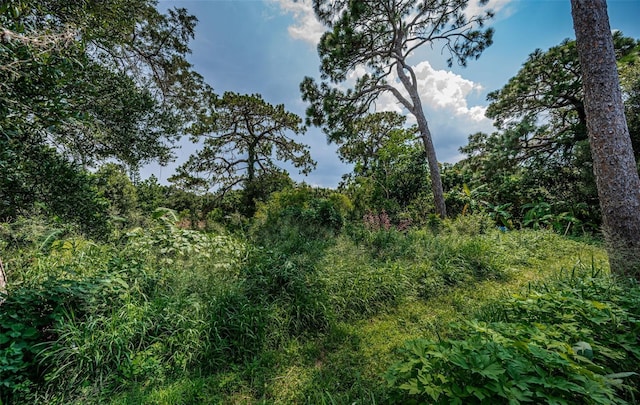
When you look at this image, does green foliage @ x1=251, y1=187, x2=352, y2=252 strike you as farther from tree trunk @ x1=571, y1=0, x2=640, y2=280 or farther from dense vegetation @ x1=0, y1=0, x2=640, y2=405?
tree trunk @ x1=571, y1=0, x2=640, y2=280

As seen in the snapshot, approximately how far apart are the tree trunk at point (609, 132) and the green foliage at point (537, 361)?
1.38 meters

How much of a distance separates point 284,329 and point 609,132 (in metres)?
4.81

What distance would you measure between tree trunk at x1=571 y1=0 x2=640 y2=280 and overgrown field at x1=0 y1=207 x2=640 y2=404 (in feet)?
3.03

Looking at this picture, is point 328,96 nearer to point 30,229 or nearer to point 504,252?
point 504,252

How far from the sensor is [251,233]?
571 cm

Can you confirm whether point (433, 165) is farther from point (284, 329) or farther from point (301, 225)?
point (284, 329)

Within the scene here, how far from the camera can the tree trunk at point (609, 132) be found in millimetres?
2869

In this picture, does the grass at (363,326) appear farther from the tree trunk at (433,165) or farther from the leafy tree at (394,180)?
the leafy tree at (394,180)

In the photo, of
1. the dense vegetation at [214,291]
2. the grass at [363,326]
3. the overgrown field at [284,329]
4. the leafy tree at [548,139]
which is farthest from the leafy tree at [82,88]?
the leafy tree at [548,139]

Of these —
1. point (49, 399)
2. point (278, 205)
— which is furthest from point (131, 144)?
point (278, 205)

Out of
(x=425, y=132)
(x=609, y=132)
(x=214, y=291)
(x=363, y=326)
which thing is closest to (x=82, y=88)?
(x=214, y=291)

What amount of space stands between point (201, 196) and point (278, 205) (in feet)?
20.1

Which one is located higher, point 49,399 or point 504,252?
point 504,252

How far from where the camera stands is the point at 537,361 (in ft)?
4.36
